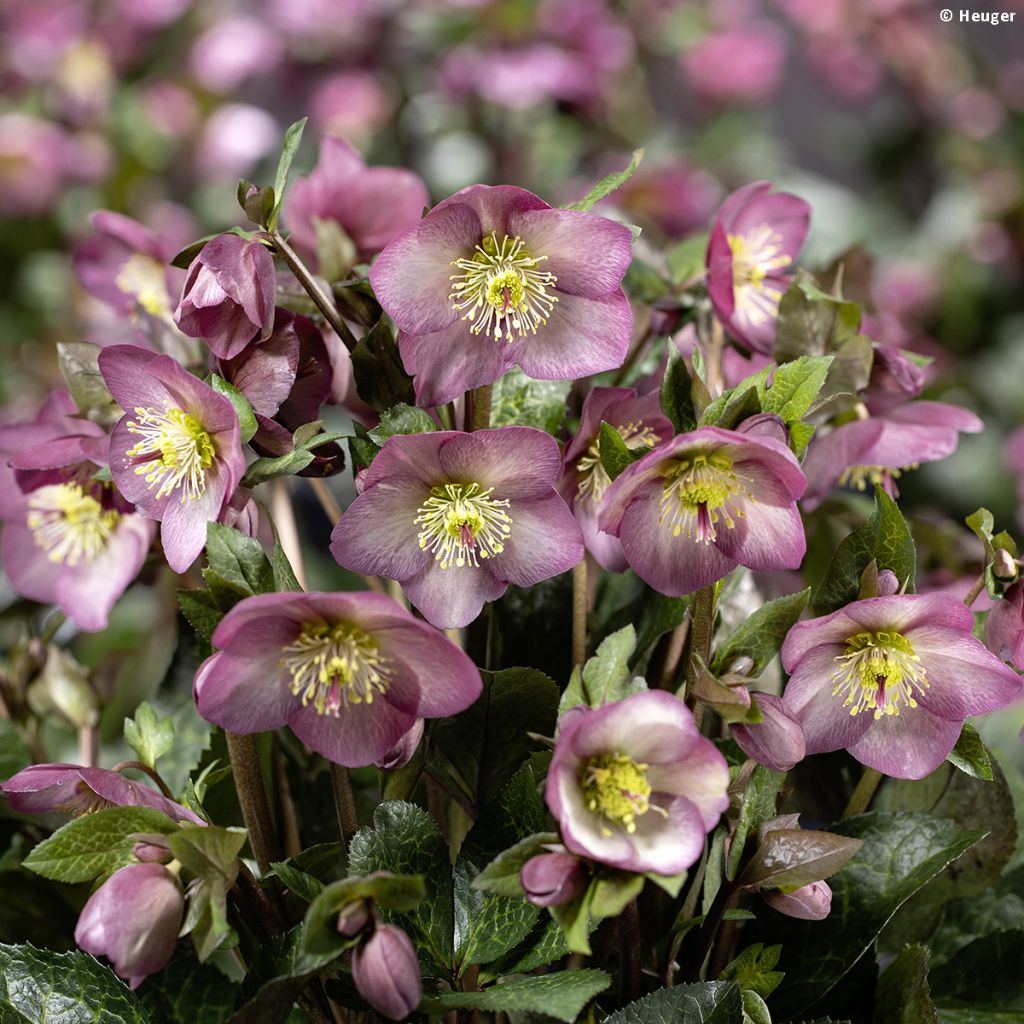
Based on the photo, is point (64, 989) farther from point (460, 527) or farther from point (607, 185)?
point (607, 185)

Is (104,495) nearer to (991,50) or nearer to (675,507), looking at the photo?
(675,507)

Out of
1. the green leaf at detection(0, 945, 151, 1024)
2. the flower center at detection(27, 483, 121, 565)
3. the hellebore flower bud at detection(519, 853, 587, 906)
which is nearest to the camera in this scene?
the hellebore flower bud at detection(519, 853, 587, 906)

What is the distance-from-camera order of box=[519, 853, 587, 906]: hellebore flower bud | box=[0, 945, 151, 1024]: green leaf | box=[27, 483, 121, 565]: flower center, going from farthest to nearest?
1. box=[27, 483, 121, 565]: flower center
2. box=[0, 945, 151, 1024]: green leaf
3. box=[519, 853, 587, 906]: hellebore flower bud

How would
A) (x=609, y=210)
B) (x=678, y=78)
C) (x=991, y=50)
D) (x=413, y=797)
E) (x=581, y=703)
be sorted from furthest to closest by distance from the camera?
(x=991, y=50), (x=678, y=78), (x=609, y=210), (x=413, y=797), (x=581, y=703)

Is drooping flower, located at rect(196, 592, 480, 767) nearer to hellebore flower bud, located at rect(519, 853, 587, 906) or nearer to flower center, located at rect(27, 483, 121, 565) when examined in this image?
hellebore flower bud, located at rect(519, 853, 587, 906)

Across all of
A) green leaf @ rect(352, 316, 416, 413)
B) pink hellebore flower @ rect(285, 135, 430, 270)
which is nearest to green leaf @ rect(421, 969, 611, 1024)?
green leaf @ rect(352, 316, 416, 413)

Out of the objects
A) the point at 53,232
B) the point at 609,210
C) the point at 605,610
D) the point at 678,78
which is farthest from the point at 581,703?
the point at 678,78

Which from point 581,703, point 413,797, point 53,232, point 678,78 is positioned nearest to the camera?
point 581,703
